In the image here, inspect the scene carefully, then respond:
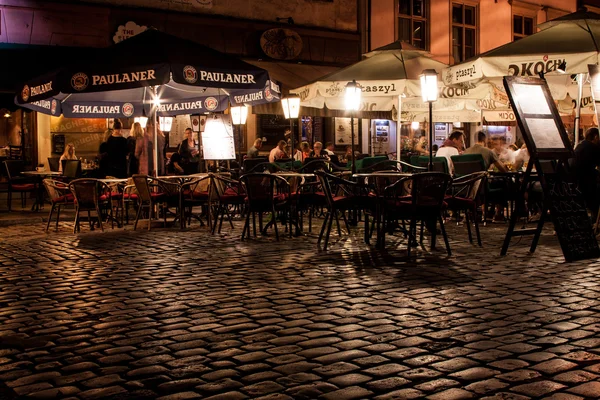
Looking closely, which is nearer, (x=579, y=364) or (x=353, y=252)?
(x=579, y=364)

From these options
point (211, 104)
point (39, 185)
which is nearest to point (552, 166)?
point (211, 104)

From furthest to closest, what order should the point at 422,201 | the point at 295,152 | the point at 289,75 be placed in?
the point at 289,75
the point at 295,152
the point at 422,201

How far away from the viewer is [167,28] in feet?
65.6

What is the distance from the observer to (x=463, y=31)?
26.8 m

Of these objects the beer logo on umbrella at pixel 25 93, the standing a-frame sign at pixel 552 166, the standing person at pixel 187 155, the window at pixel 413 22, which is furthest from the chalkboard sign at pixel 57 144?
the standing a-frame sign at pixel 552 166

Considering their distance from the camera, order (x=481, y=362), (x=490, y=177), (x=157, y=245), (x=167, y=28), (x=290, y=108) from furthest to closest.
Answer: (x=167, y=28), (x=290, y=108), (x=490, y=177), (x=157, y=245), (x=481, y=362)

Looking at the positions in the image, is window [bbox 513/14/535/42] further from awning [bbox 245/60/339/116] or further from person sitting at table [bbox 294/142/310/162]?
person sitting at table [bbox 294/142/310/162]

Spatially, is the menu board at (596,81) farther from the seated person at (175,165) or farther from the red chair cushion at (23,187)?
the red chair cushion at (23,187)

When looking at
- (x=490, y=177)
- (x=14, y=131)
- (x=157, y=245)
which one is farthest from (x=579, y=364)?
(x=14, y=131)

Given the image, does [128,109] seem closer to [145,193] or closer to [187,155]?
[187,155]

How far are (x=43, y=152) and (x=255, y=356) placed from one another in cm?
1545

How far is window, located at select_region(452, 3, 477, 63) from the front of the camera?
2653 centimetres

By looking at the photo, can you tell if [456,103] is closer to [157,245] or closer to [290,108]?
[290,108]

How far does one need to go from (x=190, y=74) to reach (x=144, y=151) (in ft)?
11.6
